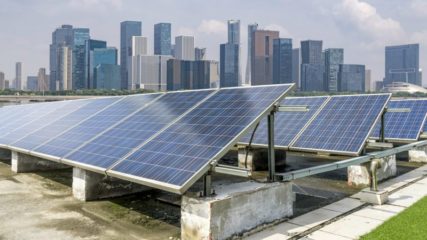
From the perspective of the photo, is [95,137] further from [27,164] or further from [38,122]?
[38,122]

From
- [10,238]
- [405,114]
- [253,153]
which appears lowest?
[10,238]

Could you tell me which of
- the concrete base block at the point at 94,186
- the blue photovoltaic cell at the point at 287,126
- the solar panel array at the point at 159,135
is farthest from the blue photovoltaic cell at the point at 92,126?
the blue photovoltaic cell at the point at 287,126

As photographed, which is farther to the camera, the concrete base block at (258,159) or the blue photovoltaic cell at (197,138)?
the concrete base block at (258,159)

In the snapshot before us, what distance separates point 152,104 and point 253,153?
7.16 m

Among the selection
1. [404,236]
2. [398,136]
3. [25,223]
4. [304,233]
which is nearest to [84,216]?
[25,223]

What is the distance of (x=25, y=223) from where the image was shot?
11352 mm

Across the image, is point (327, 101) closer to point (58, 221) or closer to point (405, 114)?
point (405, 114)

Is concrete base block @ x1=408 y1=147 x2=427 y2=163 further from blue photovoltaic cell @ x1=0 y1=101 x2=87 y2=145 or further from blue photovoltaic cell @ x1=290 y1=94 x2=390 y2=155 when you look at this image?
blue photovoltaic cell @ x1=0 y1=101 x2=87 y2=145

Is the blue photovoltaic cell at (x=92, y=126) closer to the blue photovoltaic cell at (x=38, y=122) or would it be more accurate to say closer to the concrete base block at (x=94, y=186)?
the concrete base block at (x=94, y=186)

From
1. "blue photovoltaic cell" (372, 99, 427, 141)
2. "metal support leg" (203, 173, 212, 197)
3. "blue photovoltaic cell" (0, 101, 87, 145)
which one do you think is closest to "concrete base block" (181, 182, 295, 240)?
"metal support leg" (203, 173, 212, 197)

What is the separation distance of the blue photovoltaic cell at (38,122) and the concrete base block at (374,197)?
16.5 metres

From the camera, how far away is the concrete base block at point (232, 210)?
9.53 metres

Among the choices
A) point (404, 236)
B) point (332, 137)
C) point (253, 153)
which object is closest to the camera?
point (404, 236)

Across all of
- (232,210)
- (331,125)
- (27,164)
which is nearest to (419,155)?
(331,125)
